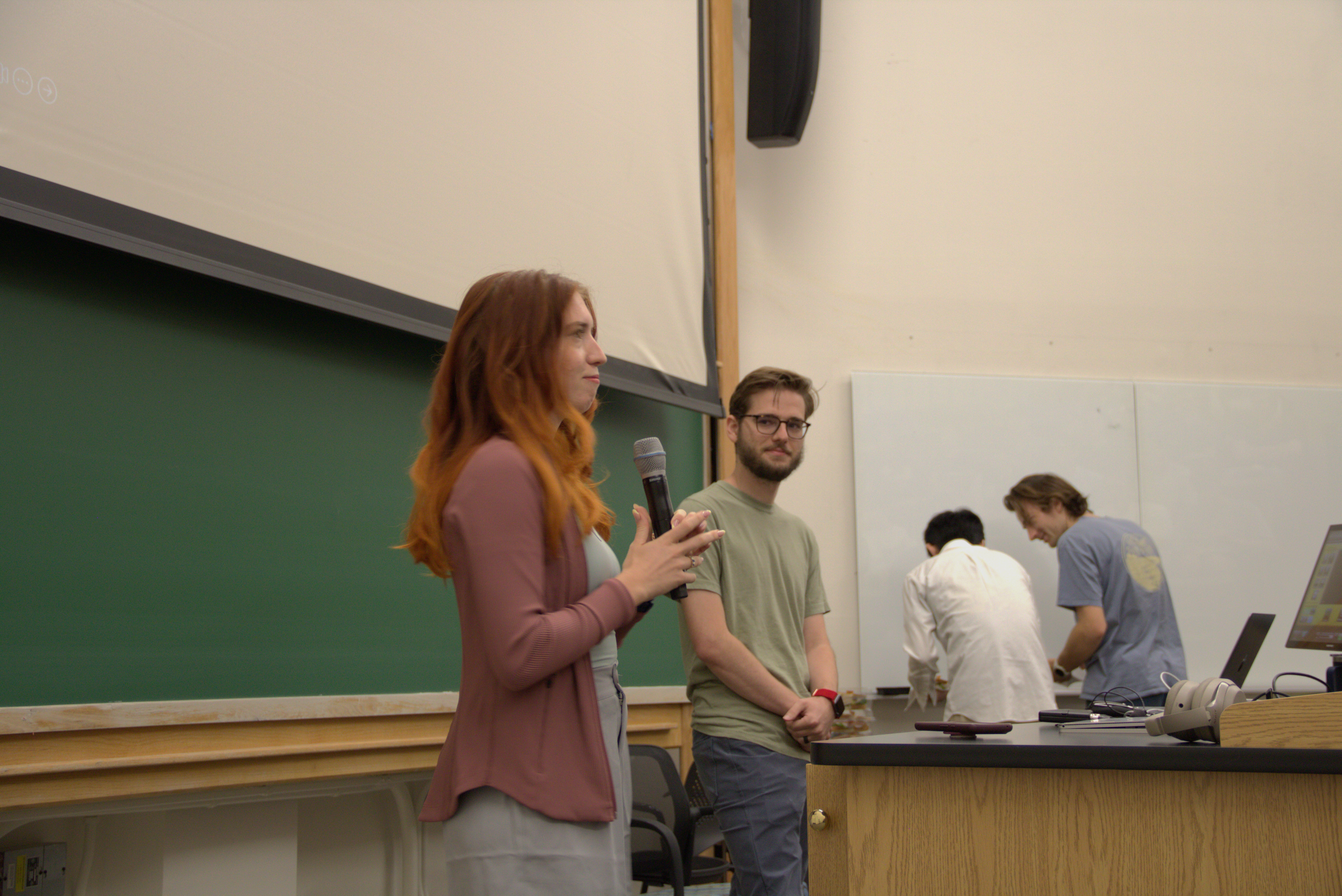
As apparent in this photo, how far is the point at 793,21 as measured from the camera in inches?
154

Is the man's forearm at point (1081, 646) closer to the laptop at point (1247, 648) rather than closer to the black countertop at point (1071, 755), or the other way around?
the laptop at point (1247, 648)

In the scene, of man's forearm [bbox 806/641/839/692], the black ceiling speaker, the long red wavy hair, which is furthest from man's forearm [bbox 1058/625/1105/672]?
the long red wavy hair

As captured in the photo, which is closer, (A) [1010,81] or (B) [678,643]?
(B) [678,643]

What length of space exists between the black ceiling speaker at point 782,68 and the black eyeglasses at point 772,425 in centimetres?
215

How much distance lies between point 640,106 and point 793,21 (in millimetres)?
906

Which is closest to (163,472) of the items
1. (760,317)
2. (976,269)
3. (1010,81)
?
(760,317)

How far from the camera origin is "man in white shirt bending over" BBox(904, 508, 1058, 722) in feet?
10.6

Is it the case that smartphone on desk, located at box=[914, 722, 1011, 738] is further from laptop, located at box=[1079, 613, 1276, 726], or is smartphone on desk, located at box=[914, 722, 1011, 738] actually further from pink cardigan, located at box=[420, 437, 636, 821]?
laptop, located at box=[1079, 613, 1276, 726]

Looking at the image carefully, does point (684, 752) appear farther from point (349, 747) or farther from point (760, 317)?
point (760, 317)

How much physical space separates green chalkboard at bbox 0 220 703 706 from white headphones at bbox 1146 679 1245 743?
172 cm

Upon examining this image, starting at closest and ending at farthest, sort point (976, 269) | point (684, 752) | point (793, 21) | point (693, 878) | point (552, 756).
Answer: point (552, 756) → point (693, 878) → point (684, 752) → point (793, 21) → point (976, 269)

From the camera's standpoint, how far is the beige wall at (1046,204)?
419 centimetres

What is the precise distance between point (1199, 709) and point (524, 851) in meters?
0.81

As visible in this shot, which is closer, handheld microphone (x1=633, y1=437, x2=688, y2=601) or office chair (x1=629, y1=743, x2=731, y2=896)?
handheld microphone (x1=633, y1=437, x2=688, y2=601)
